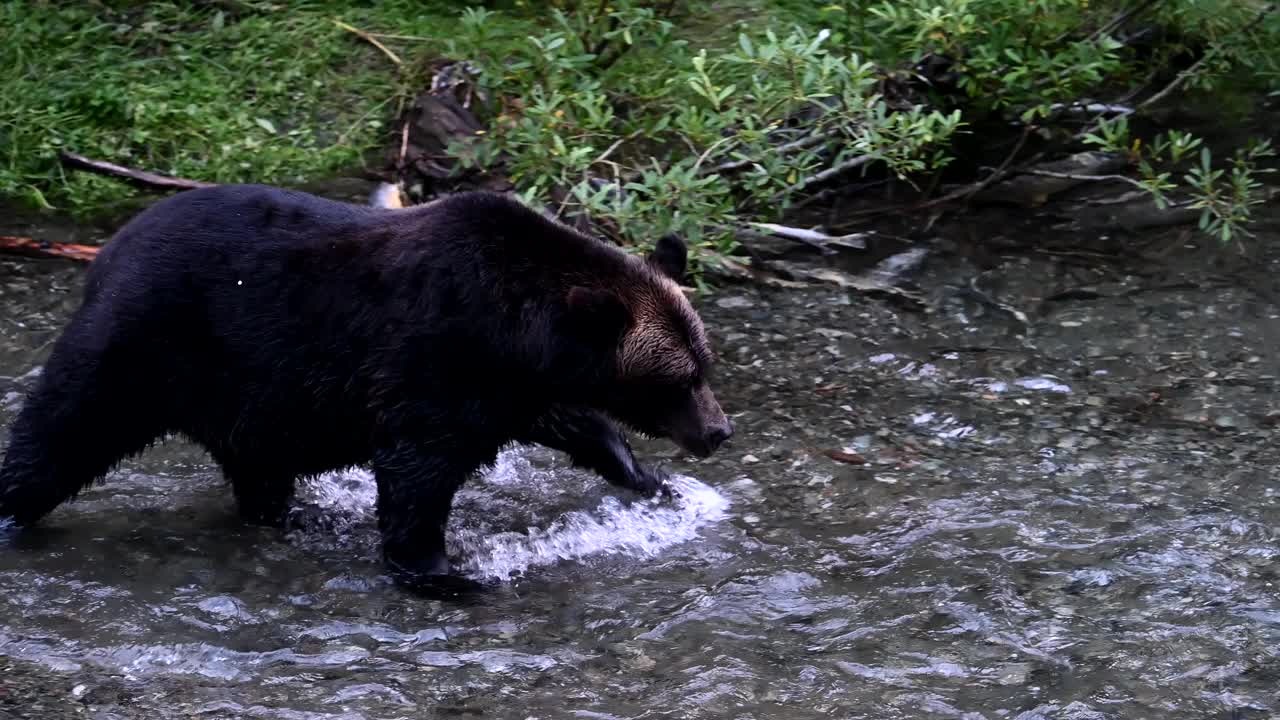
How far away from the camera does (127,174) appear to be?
938cm

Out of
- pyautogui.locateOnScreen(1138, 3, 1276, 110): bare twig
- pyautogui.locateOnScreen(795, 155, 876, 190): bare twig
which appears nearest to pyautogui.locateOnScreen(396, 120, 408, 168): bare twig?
pyautogui.locateOnScreen(795, 155, 876, 190): bare twig

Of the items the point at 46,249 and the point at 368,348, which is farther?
the point at 46,249

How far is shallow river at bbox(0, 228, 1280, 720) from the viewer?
5125 mm

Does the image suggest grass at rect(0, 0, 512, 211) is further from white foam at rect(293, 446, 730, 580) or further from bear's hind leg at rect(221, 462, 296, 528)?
bear's hind leg at rect(221, 462, 296, 528)

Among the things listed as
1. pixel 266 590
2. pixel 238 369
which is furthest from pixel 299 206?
pixel 266 590

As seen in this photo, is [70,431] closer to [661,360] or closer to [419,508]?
[419,508]

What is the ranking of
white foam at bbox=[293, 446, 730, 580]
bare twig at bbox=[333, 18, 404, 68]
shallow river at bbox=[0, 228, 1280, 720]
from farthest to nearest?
bare twig at bbox=[333, 18, 404, 68], white foam at bbox=[293, 446, 730, 580], shallow river at bbox=[0, 228, 1280, 720]

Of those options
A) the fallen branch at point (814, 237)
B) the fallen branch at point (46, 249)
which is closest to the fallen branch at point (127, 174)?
the fallen branch at point (46, 249)

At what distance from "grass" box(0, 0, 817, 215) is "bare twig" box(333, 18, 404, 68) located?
5 centimetres

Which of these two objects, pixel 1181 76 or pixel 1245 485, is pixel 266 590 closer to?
pixel 1245 485

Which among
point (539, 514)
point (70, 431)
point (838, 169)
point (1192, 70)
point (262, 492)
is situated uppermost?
point (1192, 70)

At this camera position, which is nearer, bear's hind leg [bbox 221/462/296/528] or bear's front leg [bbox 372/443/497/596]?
bear's front leg [bbox 372/443/497/596]

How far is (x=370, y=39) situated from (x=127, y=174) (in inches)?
79.1

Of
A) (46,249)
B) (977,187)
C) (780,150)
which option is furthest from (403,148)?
(977,187)
